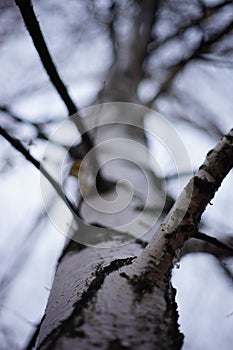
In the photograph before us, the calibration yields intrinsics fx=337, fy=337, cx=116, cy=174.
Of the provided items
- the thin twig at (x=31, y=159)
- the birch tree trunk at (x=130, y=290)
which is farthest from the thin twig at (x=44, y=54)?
the birch tree trunk at (x=130, y=290)

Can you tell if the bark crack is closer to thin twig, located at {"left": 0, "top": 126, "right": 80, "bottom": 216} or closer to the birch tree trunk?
the birch tree trunk

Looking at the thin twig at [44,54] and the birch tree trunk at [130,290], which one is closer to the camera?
the birch tree trunk at [130,290]

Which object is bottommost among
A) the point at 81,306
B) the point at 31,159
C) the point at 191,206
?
the point at 81,306

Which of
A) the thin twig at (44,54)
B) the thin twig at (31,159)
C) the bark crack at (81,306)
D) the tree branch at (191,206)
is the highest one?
the thin twig at (44,54)

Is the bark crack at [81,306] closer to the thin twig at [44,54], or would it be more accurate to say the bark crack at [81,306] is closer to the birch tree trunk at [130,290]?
the birch tree trunk at [130,290]

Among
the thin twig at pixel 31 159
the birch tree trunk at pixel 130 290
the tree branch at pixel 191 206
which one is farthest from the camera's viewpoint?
the thin twig at pixel 31 159

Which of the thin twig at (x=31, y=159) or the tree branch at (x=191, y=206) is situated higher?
the thin twig at (x=31, y=159)

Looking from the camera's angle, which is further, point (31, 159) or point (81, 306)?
point (31, 159)

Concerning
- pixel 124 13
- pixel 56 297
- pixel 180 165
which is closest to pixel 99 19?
pixel 124 13

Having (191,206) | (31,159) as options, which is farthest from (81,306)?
(31,159)

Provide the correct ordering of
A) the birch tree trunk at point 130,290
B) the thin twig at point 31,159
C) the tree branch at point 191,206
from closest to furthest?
the birch tree trunk at point 130,290, the tree branch at point 191,206, the thin twig at point 31,159

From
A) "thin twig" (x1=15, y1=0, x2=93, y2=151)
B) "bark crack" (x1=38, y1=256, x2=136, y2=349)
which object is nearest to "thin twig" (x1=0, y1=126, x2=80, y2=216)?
"thin twig" (x1=15, y1=0, x2=93, y2=151)

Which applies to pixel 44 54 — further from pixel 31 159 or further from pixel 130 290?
pixel 130 290

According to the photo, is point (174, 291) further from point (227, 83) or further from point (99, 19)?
point (99, 19)
